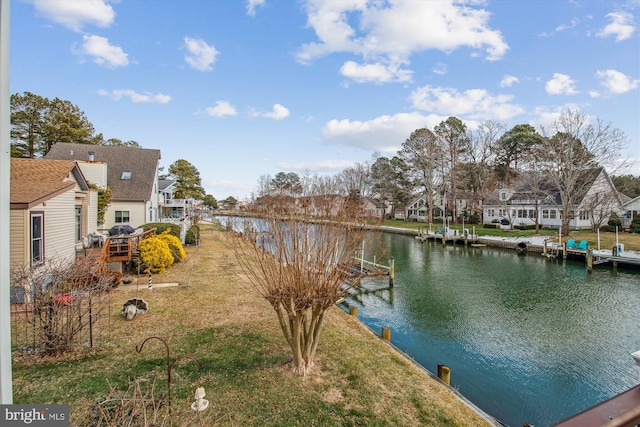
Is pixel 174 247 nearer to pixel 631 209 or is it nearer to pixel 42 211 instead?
pixel 42 211

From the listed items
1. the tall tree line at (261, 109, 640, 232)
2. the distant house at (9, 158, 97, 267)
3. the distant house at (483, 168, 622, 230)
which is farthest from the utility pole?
the distant house at (483, 168, 622, 230)

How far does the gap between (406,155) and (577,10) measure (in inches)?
1618

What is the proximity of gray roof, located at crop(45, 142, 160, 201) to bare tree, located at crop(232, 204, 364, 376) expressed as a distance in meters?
21.2

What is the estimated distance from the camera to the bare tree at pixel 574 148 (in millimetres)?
25203

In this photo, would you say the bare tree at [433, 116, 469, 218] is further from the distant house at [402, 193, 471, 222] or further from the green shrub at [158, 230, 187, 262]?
the green shrub at [158, 230, 187, 262]

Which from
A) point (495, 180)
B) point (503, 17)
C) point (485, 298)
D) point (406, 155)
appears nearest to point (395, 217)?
point (406, 155)

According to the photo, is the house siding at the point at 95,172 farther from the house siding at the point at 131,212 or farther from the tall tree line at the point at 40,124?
the tall tree line at the point at 40,124

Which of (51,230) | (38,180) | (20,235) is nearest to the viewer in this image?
(20,235)

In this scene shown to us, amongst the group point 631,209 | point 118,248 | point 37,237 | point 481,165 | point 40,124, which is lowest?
point 118,248

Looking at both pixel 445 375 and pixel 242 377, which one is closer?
pixel 242 377

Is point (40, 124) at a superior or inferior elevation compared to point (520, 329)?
superior

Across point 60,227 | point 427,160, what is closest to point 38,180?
point 60,227

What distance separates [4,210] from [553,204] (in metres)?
43.5

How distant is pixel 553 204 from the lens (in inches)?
1368
